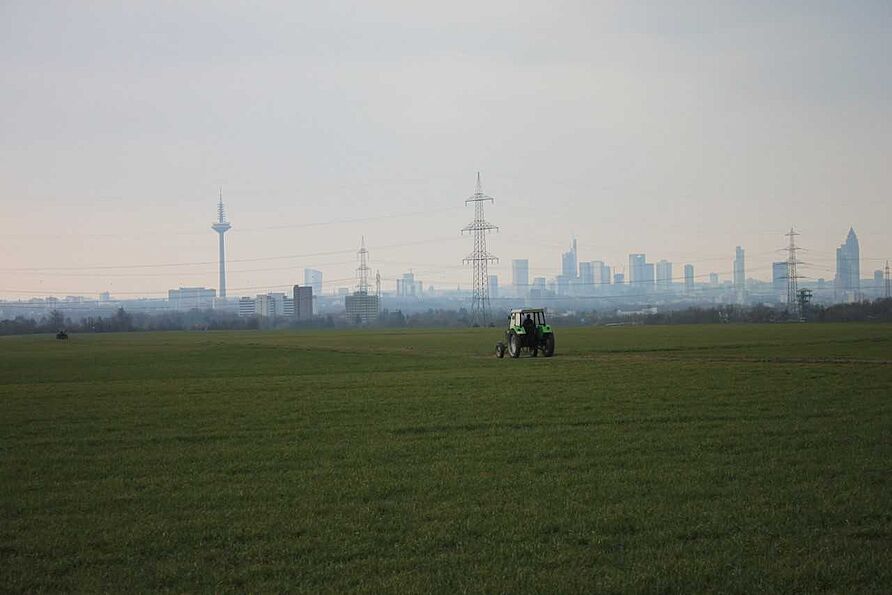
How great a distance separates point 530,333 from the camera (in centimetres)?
4056

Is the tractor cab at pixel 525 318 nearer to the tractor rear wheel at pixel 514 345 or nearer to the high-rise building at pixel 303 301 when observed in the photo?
the tractor rear wheel at pixel 514 345

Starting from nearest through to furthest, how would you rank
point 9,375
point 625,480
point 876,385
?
point 625,480, point 876,385, point 9,375

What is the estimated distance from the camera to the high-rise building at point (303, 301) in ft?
582

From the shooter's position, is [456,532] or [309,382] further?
[309,382]

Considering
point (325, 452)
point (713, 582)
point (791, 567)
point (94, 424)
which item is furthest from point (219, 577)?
Result: point (94, 424)

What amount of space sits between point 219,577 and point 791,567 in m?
5.22

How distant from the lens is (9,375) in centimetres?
3581

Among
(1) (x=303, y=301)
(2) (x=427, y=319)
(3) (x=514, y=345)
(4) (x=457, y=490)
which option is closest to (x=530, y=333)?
(3) (x=514, y=345)

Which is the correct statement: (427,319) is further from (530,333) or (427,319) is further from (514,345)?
(530,333)

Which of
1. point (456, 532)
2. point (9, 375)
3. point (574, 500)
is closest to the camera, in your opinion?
point (456, 532)

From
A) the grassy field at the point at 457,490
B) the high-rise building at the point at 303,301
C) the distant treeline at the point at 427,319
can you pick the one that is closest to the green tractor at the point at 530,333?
the grassy field at the point at 457,490

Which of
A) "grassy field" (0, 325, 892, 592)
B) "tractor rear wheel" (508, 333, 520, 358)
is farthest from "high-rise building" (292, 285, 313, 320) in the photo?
"grassy field" (0, 325, 892, 592)

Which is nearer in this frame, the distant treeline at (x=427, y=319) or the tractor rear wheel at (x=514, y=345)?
the tractor rear wheel at (x=514, y=345)

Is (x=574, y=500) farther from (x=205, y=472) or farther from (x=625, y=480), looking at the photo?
(x=205, y=472)
